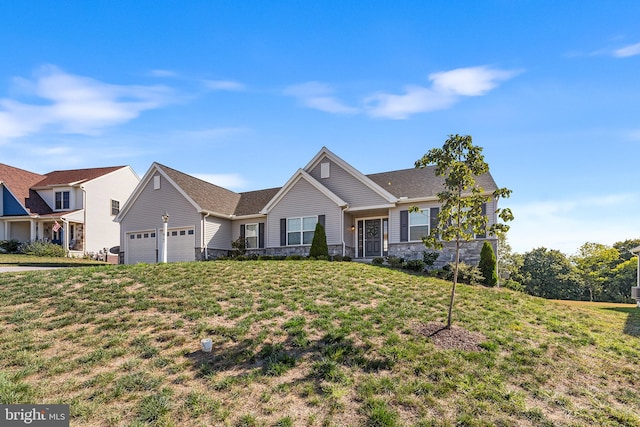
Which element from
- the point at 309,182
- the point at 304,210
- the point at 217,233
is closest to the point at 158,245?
the point at 217,233

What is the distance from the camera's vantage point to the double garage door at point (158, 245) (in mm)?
21250

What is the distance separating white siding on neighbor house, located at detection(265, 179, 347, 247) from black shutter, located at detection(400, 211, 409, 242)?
3.08 m

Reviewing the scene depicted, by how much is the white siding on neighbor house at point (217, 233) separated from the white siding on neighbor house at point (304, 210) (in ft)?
9.53

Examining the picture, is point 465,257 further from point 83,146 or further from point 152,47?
point 83,146

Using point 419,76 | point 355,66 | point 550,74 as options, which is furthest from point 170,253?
point 550,74

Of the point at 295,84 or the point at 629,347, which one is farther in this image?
the point at 295,84

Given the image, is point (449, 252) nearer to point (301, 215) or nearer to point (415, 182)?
point (415, 182)

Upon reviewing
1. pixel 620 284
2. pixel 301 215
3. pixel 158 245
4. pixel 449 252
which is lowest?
pixel 620 284

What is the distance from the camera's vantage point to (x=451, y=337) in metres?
7.55

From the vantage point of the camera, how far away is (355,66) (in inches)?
483

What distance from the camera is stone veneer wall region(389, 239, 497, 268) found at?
17.5 m

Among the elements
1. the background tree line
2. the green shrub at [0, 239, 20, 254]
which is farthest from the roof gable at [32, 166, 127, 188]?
the background tree line

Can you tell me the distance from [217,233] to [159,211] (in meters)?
3.68

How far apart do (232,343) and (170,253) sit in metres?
16.5
